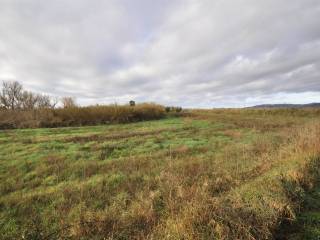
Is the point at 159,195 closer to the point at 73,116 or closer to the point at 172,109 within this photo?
the point at 73,116

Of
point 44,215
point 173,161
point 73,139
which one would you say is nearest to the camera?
point 44,215

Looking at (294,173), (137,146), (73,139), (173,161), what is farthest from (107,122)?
(294,173)

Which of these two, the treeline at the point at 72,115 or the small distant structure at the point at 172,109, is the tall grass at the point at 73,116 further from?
the small distant structure at the point at 172,109

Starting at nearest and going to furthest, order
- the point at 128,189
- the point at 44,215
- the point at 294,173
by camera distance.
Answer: the point at 44,215 → the point at 294,173 → the point at 128,189

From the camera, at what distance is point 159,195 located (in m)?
5.23

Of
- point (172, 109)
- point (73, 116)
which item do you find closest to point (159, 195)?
point (73, 116)

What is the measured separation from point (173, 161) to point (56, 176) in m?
3.79

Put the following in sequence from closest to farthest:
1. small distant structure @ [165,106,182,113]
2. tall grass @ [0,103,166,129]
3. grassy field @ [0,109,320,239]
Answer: grassy field @ [0,109,320,239], tall grass @ [0,103,166,129], small distant structure @ [165,106,182,113]

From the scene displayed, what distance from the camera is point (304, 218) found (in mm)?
3979

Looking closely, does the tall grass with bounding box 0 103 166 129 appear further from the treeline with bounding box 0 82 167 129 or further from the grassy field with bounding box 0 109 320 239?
the grassy field with bounding box 0 109 320 239

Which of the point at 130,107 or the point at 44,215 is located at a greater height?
the point at 130,107

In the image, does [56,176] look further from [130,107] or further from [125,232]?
[130,107]

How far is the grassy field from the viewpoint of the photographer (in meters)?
3.66

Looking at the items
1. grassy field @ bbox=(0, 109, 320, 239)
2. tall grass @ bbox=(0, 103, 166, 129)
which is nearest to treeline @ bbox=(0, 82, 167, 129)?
tall grass @ bbox=(0, 103, 166, 129)
